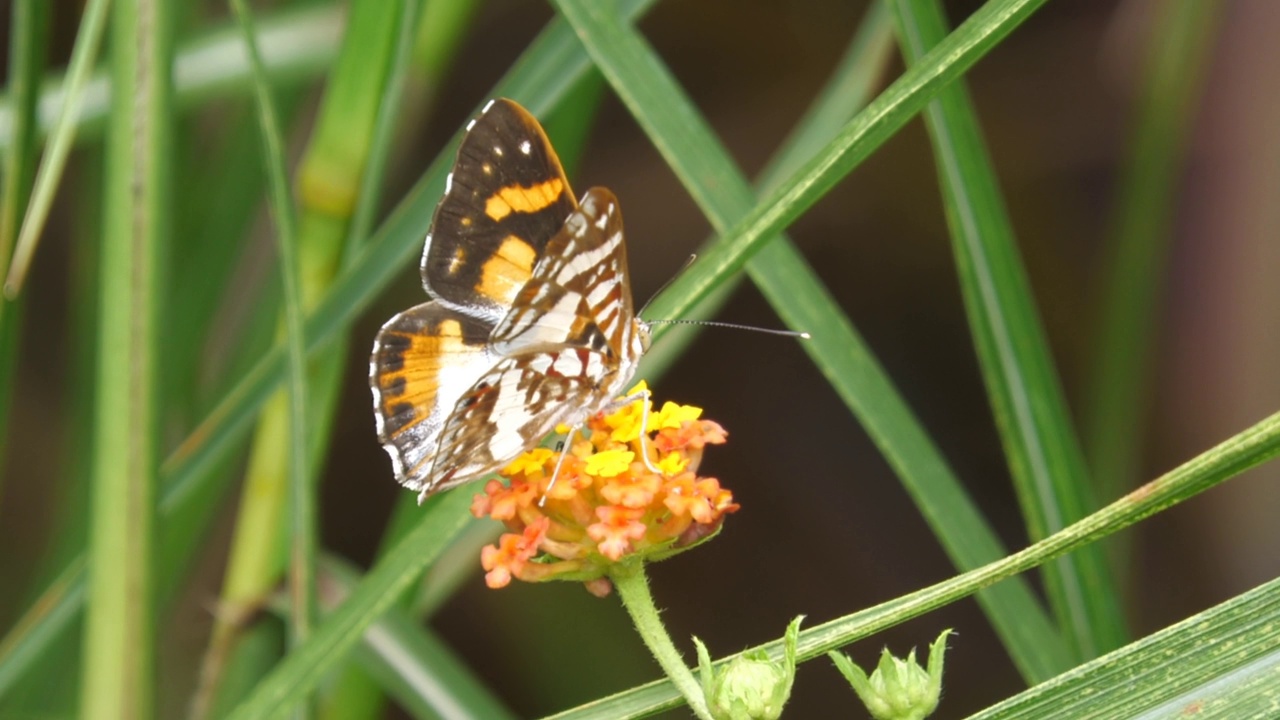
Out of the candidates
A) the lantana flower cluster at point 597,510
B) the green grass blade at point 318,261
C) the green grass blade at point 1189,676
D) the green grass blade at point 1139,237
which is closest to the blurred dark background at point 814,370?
the green grass blade at point 1139,237

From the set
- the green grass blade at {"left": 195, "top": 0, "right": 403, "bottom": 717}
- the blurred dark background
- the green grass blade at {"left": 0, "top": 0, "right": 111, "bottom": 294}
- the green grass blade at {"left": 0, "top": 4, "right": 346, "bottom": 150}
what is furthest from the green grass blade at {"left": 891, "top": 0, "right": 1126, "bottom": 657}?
the blurred dark background

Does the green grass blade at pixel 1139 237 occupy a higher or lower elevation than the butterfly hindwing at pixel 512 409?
lower

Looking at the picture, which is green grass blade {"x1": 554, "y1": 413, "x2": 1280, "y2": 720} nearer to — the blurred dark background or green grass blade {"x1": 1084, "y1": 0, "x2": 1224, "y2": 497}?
green grass blade {"x1": 1084, "y1": 0, "x2": 1224, "y2": 497}

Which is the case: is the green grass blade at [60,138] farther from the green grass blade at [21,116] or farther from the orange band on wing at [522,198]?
the orange band on wing at [522,198]

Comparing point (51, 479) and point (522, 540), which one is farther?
point (51, 479)

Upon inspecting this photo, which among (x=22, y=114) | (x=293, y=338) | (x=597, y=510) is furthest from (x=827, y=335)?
(x=22, y=114)

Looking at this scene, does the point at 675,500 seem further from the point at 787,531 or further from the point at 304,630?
the point at 787,531

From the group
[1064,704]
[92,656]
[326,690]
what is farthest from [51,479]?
[1064,704]
